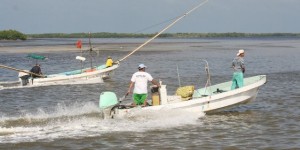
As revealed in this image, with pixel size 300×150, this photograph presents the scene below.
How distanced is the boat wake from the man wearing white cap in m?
2.18

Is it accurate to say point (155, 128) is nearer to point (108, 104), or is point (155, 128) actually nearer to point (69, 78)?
point (108, 104)

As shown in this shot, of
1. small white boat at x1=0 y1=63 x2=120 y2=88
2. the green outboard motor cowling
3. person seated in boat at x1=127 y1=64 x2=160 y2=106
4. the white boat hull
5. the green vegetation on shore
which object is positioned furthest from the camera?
the green vegetation on shore

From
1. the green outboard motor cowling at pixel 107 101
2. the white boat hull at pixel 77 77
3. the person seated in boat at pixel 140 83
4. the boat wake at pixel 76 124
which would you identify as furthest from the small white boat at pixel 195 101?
the white boat hull at pixel 77 77

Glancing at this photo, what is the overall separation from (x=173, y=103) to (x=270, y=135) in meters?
3.48

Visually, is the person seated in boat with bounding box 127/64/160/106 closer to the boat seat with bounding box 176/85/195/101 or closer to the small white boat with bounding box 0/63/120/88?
the boat seat with bounding box 176/85/195/101

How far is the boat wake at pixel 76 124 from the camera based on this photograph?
13232 mm

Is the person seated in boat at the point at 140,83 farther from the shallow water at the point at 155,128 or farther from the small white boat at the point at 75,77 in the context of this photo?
the small white boat at the point at 75,77

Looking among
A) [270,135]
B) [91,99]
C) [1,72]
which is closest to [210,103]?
[270,135]

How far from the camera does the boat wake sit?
13.2m

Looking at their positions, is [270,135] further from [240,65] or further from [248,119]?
[240,65]

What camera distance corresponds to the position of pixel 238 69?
16469 millimetres

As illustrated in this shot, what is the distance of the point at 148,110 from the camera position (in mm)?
15227

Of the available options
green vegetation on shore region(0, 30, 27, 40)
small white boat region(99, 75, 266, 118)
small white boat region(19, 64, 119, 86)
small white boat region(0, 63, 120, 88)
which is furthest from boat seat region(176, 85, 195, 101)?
green vegetation on shore region(0, 30, 27, 40)

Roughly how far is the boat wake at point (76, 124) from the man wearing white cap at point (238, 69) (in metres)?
2.18
